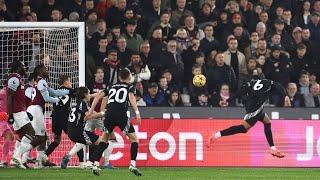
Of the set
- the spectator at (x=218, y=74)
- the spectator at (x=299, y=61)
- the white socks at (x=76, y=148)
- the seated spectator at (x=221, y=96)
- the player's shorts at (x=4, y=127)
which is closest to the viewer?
the white socks at (x=76, y=148)

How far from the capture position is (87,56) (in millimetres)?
20734

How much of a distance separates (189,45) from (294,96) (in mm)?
2476

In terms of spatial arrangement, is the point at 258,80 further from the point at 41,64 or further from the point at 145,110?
the point at 41,64

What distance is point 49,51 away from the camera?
19422 millimetres

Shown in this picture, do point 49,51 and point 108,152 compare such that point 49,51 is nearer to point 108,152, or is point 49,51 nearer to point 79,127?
point 79,127

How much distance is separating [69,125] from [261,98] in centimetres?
387

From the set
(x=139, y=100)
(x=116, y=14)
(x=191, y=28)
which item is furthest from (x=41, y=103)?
(x=191, y=28)

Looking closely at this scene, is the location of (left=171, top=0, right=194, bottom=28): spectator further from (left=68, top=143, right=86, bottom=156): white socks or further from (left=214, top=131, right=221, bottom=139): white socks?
(left=68, top=143, right=86, bottom=156): white socks

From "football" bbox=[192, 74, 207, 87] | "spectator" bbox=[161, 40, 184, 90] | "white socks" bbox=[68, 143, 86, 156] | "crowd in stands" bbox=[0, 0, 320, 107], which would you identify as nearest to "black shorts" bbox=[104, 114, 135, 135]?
"white socks" bbox=[68, 143, 86, 156]

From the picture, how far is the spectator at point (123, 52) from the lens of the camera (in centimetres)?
2088

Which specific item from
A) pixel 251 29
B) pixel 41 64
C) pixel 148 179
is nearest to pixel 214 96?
pixel 251 29

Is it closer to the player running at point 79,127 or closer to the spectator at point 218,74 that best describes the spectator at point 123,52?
the spectator at point 218,74

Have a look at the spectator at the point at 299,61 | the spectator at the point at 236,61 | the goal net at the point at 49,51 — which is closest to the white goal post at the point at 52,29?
the goal net at the point at 49,51

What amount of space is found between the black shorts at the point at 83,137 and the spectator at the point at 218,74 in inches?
149
